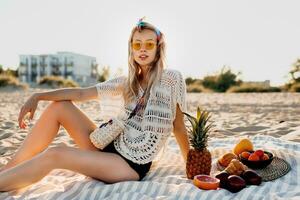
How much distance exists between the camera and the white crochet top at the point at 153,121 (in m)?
3.82

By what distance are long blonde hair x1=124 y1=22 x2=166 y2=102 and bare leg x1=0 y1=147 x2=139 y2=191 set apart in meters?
0.72

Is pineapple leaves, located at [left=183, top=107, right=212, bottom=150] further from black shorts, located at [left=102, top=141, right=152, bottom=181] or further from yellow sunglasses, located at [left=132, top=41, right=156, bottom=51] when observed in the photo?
yellow sunglasses, located at [left=132, top=41, right=156, bottom=51]

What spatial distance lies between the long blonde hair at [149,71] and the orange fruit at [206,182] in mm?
983

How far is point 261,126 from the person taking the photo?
26.0 ft

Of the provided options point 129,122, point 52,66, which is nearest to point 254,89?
point 129,122

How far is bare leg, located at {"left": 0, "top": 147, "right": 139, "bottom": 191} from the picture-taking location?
3422 millimetres

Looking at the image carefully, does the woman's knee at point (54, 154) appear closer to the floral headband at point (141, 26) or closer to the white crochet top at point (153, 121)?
the white crochet top at point (153, 121)

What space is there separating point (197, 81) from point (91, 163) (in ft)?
118

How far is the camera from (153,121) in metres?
3.88

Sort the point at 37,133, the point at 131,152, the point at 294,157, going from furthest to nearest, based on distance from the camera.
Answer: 1. the point at 294,157
2. the point at 37,133
3. the point at 131,152

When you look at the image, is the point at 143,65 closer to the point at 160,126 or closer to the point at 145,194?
the point at 160,126

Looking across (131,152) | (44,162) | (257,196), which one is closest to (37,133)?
(44,162)

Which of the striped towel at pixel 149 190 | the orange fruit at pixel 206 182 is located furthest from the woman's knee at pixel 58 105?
the orange fruit at pixel 206 182

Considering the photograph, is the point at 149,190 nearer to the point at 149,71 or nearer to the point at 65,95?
the point at 149,71
